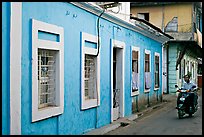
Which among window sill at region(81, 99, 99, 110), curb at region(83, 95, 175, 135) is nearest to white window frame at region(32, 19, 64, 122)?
window sill at region(81, 99, 99, 110)

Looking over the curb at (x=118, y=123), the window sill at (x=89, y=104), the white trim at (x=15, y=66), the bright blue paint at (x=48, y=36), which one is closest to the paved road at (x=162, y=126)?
the curb at (x=118, y=123)

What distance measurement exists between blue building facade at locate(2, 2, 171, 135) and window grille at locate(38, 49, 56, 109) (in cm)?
22

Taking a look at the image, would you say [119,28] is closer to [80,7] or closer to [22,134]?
[80,7]

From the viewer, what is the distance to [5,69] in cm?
641

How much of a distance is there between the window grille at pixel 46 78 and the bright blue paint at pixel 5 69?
5.10ft

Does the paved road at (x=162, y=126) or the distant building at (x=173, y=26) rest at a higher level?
the distant building at (x=173, y=26)

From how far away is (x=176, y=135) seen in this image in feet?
31.5

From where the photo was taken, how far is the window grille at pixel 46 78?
8094mm

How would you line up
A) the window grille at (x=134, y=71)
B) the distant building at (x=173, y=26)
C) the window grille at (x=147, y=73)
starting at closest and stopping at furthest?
the window grille at (x=134, y=71)
the window grille at (x=147, y=73)
the distant building at (x=173, y=26)

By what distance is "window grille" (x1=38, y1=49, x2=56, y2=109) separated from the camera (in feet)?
26.6

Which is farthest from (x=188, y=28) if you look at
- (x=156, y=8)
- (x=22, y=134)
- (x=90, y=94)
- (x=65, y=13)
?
(x=22, y=134)

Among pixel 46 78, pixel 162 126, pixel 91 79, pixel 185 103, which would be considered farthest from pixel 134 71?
pixel 46 78

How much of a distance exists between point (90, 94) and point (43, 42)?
3502 millimetres

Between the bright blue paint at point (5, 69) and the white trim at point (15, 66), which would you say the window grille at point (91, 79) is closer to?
the white trim at point (15, 66)
